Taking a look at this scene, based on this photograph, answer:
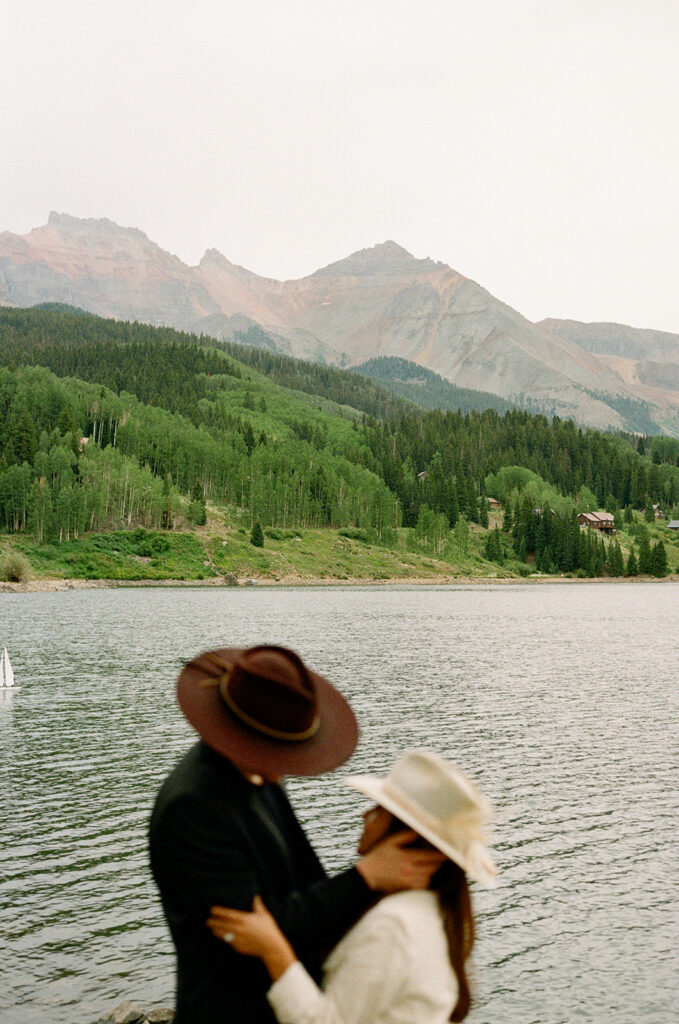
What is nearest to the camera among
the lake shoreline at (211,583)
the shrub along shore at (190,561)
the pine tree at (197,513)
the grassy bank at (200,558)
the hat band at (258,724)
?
the hat band at (258,724)

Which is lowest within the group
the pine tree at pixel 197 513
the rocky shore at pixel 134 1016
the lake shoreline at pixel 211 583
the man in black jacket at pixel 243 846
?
the lake shoreline at pixel 211 583

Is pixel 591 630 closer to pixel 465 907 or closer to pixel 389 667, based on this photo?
pixel 389 667

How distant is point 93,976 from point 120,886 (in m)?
4.21

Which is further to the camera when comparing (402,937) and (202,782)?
Result: (202,782)

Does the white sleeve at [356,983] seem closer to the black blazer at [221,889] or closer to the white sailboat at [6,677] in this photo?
the black blazer at [221,889]

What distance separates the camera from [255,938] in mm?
4492

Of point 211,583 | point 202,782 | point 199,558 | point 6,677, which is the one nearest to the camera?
point 202,782

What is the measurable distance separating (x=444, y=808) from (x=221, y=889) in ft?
4.00

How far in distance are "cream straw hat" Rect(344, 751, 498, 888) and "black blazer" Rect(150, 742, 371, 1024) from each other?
43cm

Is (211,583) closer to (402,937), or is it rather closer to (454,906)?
(454,906)

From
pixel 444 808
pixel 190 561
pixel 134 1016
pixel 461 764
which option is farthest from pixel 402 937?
pixel 190 561

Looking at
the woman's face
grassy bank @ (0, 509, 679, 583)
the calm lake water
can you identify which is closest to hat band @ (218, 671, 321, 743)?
the woman's face

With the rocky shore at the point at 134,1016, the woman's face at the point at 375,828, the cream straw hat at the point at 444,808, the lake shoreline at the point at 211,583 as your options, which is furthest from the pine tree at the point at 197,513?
the cream straw hat at the point at 444,808

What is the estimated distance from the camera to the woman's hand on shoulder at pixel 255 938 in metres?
4.49
